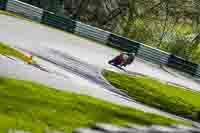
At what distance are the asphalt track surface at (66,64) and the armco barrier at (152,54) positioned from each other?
151 centimetres

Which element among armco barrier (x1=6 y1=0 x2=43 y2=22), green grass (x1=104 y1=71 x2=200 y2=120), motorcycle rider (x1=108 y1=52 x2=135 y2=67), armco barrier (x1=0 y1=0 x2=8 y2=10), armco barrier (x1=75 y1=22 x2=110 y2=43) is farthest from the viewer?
armco barrier (x1=75 y1=22 x2=110 y2=43)

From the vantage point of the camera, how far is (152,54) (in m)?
37.0

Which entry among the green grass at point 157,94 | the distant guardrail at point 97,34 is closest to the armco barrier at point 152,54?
the distant guardrail at point 97,34

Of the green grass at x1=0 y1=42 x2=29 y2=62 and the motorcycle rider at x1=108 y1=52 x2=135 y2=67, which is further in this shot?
the motorcycle rider at x1=108 y1=52 x2=135 y2=67

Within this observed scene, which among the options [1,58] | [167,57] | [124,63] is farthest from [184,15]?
[1,58]

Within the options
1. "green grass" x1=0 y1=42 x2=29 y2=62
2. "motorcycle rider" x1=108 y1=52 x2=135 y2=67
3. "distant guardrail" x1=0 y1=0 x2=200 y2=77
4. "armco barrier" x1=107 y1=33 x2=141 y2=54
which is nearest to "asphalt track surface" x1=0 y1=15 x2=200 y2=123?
"motorcycle rider" x1=108 y1=52 x2=135 y2=67

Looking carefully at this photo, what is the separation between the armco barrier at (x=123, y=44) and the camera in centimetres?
3659

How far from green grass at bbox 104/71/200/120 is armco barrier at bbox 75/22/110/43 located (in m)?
9.04

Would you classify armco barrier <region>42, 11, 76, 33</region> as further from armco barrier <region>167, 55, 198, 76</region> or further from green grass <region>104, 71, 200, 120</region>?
green grass <region>104, 71, 200, 120</region>

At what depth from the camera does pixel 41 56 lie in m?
23.2

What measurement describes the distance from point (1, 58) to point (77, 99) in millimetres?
3963

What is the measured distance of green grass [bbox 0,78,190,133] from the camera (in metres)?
11.0

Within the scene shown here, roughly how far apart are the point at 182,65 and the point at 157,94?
1335cm

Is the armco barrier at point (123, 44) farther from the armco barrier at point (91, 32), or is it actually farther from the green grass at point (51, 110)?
the green grass at point (51, 110)
